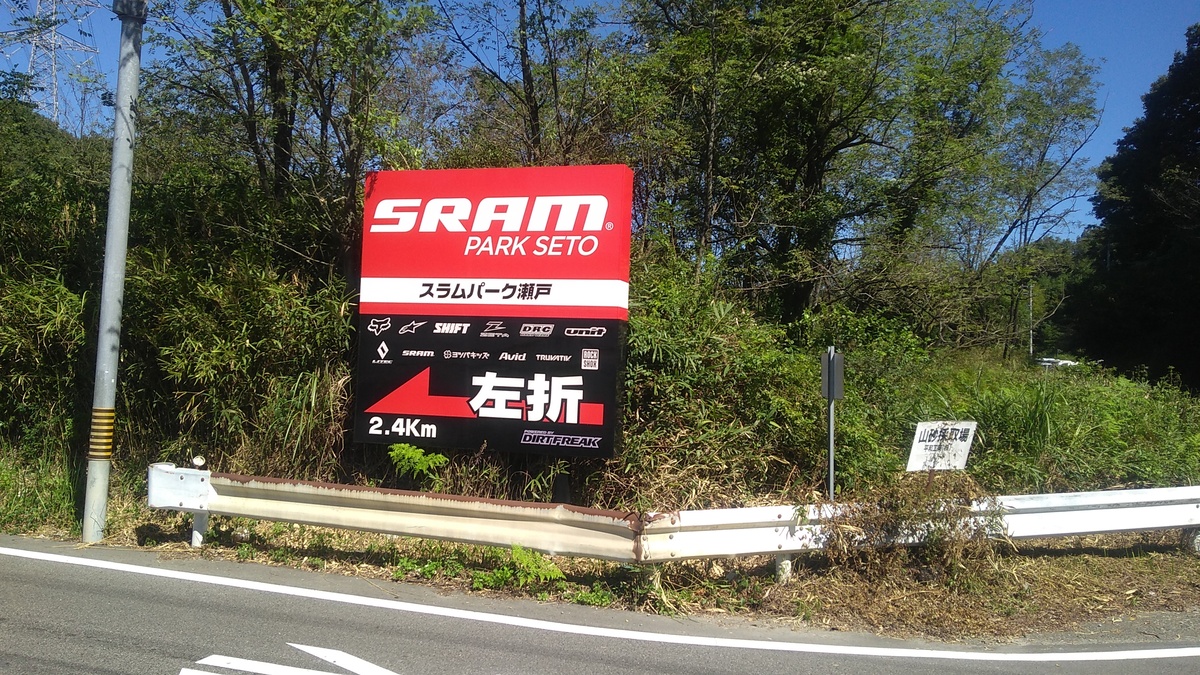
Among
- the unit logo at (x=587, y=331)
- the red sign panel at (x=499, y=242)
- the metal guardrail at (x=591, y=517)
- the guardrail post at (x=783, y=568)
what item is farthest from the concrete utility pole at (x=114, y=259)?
the guardrail post at (x=783, y=568)

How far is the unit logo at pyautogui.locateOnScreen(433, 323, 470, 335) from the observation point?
7727mm

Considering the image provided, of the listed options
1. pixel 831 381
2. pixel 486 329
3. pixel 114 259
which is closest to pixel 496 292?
pixel 486 329

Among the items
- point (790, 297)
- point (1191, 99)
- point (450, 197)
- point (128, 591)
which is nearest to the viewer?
point (128, 591)

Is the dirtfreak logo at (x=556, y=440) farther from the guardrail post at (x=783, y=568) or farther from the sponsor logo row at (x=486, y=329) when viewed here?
the guardrail post at (x=783, y=568)

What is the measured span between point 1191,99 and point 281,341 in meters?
38.2

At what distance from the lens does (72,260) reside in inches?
392

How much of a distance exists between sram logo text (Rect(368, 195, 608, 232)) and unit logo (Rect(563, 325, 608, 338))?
959 millimetres

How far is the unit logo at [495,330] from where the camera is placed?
761 centimetres

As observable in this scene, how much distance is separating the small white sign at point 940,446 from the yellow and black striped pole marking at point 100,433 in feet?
24.6

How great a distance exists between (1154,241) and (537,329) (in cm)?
3602

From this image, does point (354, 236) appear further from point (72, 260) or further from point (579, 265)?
point (72, 260)

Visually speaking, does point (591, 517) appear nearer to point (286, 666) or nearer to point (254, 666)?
point (286, 666)

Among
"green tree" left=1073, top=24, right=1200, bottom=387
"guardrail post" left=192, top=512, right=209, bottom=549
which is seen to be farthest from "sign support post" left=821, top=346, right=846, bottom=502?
"green tree" left=1073, top=24, right=1200, bottom=387

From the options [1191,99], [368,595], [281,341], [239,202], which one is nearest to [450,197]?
[281,341]
